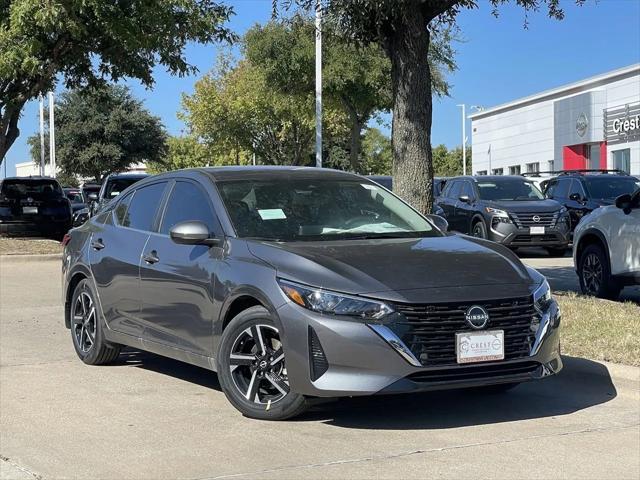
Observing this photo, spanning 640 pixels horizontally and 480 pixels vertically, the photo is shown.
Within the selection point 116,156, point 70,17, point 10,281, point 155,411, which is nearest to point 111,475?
point 155,411

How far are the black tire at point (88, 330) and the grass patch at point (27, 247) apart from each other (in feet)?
35.9

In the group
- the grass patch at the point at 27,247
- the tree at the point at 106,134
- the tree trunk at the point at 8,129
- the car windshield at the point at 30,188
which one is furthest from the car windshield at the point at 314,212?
the tree at the point at 106,134

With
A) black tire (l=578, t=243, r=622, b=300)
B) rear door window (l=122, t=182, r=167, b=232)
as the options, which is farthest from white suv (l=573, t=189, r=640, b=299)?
rear door window (l=122, t=182, r=167, b=232)


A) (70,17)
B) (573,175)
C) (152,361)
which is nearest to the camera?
(152,361)

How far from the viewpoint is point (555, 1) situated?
1049cm

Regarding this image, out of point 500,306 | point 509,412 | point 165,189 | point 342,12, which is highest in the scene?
point 342,12

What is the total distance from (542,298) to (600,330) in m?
2.49

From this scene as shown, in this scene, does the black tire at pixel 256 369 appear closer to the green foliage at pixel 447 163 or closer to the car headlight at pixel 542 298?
the car headlight at pixel 542 298

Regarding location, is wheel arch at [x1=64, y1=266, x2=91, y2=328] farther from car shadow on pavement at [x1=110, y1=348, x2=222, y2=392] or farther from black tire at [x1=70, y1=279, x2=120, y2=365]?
car shadow on pavement at [x1=110, y1=348, x2=222, y2=392]

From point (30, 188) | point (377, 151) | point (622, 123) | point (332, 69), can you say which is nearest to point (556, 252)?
point (30, 188)

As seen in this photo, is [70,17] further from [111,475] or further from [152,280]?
[111,475]

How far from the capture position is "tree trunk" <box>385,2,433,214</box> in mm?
10000

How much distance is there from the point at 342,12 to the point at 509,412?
5.43 meters

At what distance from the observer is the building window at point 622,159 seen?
45625 millimetres
